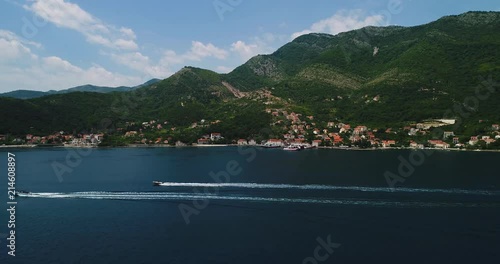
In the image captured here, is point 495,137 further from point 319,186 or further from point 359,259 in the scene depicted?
point 359,259

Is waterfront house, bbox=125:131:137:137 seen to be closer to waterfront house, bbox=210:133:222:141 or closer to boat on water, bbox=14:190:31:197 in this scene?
waterfront house, bbox=210:133:222:141

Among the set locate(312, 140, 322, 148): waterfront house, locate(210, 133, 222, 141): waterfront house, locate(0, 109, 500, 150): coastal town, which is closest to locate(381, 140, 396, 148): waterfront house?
locate(0, 109, 500, 150): coastal town

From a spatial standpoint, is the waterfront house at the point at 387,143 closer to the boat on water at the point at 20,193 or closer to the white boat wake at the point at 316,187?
the white boat wake at the point at 316,187

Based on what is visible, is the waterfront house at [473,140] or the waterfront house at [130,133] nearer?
the waterfront house at [473,140]
